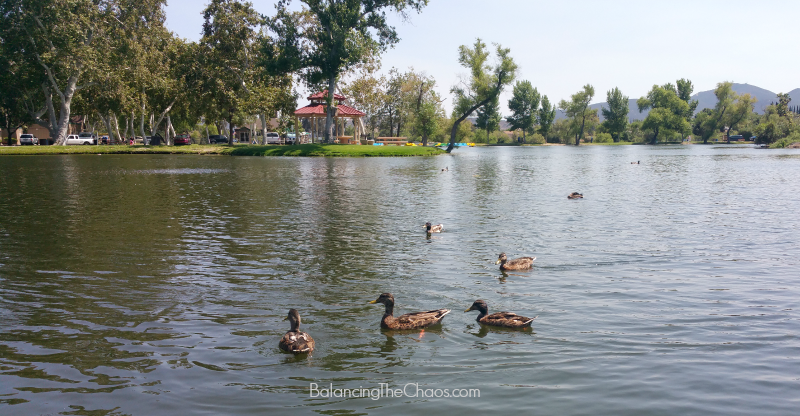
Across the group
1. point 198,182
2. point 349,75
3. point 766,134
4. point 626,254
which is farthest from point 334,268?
point 766,134

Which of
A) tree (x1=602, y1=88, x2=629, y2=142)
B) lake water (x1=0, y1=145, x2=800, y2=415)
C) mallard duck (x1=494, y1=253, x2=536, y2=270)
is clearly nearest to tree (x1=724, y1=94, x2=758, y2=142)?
tree (x1=602, y1=88, x2=629, y2=142)

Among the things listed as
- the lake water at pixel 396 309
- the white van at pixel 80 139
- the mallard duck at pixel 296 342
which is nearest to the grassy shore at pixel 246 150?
the white van at pixel 80 139

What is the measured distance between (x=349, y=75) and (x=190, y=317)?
94.8m

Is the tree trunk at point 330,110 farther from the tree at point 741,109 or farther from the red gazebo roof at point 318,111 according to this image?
the tree at point 741,109

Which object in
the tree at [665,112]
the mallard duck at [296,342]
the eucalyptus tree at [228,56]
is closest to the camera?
the mallard duck at [296,342]

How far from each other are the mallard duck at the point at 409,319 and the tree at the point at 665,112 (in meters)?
191

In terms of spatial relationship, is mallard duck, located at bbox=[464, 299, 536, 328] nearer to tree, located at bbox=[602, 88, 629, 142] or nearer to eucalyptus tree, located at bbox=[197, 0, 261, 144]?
eucalyptus tree, located at bbox=[197, 0, 261, 144]

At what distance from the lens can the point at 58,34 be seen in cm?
7312

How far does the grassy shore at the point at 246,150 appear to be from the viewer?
76.8 m

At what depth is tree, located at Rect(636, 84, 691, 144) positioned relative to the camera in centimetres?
18050

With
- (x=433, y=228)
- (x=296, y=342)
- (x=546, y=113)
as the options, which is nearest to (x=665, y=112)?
(x=546, y=113)

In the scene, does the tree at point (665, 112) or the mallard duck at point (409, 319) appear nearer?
the mallard duck at point (409, 319)

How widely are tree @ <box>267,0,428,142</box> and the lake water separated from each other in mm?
53336

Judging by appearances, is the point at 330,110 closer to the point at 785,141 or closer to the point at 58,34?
the point at 58,34
